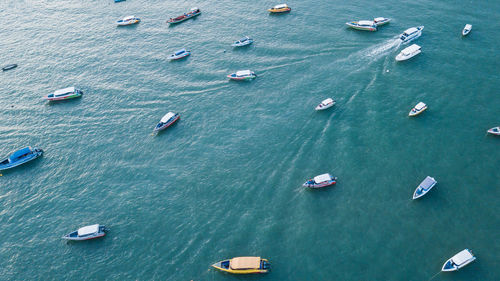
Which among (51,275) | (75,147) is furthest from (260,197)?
(75,147)

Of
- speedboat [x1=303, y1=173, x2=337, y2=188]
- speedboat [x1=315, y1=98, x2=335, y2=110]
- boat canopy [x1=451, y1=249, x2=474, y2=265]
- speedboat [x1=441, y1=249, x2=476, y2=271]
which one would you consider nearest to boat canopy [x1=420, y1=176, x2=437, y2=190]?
boat canopy [x1=451, y1=249, x2=474, y2=265]

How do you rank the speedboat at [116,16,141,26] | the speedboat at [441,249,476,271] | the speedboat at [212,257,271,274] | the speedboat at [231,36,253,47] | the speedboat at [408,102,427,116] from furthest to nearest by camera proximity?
the speedboat at [116,16,141,26] < the speedboat at [231,36,253,47] < the speedboat at [408,102,427,116] < the speedboat at [212,257,271,274] < the speedboat at [441,249,476,271]

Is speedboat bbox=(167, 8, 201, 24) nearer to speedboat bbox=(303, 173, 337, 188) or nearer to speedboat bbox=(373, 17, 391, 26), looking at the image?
speedboat bbox=(373, 17, 391, 26)

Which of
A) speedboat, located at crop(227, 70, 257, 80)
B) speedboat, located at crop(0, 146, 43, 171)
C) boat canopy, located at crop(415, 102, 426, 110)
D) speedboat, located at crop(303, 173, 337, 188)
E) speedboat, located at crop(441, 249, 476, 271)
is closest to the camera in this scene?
speedboat, located at crop(441, 249, 476, 271)

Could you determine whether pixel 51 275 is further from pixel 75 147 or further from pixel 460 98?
pixel 460 98

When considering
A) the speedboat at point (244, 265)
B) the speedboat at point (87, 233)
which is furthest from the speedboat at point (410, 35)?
the speedboat at point (87, 233)

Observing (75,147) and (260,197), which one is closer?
(260,197)

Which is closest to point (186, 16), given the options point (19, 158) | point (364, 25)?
point (364, 25)
